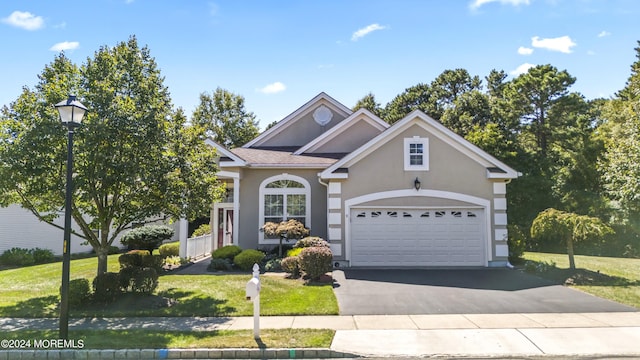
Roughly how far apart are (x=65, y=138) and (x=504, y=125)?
28.8m

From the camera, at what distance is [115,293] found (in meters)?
10.2

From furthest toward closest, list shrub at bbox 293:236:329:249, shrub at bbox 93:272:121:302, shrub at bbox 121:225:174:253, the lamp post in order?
shrub at bbox 121:225:174:253 < shrub at bbox 293:236:329:249 < shrub at bbox 93:272:121:302 < the lamp post

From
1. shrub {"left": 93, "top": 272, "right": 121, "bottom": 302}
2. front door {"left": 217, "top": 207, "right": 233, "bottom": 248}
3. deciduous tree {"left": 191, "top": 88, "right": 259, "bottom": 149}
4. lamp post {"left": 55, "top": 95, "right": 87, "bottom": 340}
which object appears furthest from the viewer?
deciduous tree {"left": 191, "top": 88, "right": 259, "bottom": 149}

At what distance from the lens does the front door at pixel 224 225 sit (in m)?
19.6

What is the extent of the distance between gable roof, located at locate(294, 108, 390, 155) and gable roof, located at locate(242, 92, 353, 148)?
176 centimetres

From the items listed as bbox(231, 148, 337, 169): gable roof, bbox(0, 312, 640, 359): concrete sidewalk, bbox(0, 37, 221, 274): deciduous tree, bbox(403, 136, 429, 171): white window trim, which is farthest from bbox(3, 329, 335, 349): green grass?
bbox(231, 148, 337, 169): gable roof

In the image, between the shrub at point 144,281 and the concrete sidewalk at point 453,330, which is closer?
the concrete sidewalk at point 453,330

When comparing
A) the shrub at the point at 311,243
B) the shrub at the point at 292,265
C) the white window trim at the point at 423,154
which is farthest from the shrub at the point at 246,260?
the white window trim at the point at 423,154

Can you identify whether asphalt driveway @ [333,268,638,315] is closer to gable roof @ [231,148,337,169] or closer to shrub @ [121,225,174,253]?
gable roof @ [231,148,337,169]

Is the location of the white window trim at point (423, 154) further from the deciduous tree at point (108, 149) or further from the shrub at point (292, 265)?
the deciduous tree at point (108, 149)

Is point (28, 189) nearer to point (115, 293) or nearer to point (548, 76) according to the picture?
point (115, 293)

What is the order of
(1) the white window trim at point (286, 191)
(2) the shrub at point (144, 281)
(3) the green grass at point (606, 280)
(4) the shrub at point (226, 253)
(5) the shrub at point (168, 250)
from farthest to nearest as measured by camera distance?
(1) the white window trim at point (286, 191) → (5) the shrub at point (168, 250) → (4) the shrub at point (226, 253) → (3) the green grass at point (606, 280) → (2) the shrub at point (144, 281)

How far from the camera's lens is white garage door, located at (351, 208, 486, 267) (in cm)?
1530

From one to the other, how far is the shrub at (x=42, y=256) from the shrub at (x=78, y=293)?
11.1 metres
